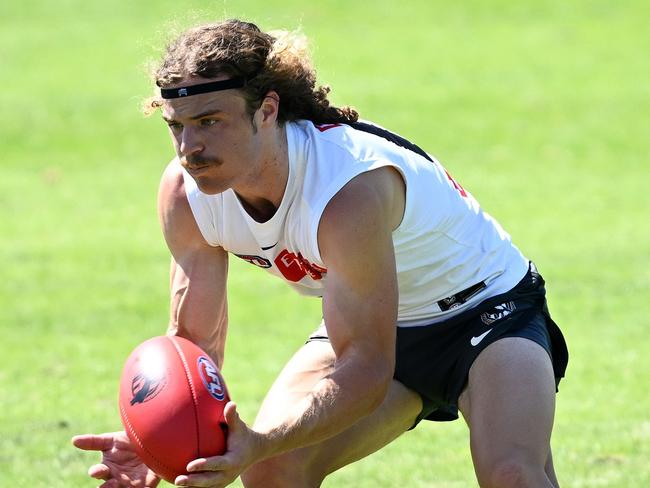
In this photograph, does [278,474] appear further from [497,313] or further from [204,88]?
[204,88]

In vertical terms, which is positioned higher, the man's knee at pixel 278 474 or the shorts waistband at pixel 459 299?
the shorts waistband at pixel 459 299

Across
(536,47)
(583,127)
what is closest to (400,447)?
(583,127)

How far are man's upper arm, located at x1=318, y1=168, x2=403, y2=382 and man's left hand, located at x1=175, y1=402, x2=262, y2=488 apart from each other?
42cm

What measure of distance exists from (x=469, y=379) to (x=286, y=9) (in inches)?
682

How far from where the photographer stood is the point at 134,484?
4.50 metres

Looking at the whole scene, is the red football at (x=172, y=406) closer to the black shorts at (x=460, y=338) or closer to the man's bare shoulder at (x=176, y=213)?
the man's bare shoulder at (x=176, y=213)

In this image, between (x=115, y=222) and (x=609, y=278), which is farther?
(x=115, y=222)

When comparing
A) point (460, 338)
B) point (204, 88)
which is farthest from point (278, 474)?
point (204, 88)

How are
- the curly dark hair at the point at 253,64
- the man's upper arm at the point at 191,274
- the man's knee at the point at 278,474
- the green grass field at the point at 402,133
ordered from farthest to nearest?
the green grass field at the point at 402,133 → the man's upper arm at the point at 191,274 → the man's knee at the point at 278,474 → the curly dark hair at the point at 253,64

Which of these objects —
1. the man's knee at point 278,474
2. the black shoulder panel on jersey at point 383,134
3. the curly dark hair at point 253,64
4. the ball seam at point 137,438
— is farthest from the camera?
the black shoulder panel on jersey at point 383,134

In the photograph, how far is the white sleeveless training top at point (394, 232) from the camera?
4.18 m

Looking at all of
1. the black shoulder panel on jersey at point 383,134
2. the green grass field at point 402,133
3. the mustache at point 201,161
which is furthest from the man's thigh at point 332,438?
the green grass field at point 402,133

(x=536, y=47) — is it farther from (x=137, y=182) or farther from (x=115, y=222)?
(x=115, y=222)

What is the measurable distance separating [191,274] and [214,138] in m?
0.79
